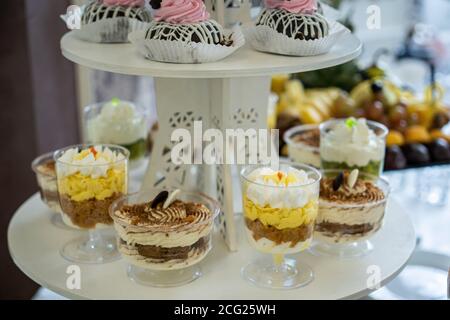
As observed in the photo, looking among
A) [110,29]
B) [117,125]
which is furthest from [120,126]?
[110,29]

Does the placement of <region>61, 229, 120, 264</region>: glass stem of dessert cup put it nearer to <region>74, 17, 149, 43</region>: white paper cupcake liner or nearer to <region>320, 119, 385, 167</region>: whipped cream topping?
<region>74, 17, 149, 43</region>: white paper cupcake liner

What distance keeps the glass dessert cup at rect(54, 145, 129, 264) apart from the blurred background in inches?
18.4

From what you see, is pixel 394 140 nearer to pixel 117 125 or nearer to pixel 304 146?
pixel 304 146

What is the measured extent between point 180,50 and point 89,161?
0.33 metres

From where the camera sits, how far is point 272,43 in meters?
1.31

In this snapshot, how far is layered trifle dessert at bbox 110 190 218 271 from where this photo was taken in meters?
1.24

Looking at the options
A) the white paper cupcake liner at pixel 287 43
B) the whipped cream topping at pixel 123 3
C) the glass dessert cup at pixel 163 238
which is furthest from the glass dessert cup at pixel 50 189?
the white paper cupcake liner at pixel 287 43

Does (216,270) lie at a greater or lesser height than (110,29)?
lesser

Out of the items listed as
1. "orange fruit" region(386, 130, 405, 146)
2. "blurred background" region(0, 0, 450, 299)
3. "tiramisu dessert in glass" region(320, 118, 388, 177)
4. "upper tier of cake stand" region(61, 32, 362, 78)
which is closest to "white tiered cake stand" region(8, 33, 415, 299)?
"upper tier of cake stand" region(61, 32, 362, 78)

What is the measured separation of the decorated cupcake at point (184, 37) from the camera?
1220 mm

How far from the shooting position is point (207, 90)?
1.52 metres

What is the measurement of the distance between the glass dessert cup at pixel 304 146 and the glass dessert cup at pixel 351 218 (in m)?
0.27

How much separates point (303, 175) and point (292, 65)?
0.74 feet
